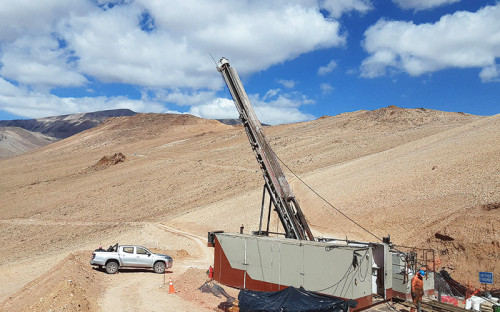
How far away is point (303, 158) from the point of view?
5512cm

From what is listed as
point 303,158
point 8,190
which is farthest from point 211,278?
point 8,190

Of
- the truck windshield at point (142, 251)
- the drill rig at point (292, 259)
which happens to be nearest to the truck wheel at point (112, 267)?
the truck windshield at point (142, 251)

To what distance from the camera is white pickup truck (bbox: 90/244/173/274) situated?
19500mm

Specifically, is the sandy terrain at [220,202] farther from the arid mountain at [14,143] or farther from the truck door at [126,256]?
the arid mountain at [14,143]

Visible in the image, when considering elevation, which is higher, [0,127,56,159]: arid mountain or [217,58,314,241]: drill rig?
[0,127,56,159]: arid mountain

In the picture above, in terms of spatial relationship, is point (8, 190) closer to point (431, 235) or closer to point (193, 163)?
point (193, 163)

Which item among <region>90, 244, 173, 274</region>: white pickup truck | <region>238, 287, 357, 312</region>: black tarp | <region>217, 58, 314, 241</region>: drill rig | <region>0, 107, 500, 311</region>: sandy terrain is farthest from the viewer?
<region>90, 244, 173, 274</region>: white pickup truck

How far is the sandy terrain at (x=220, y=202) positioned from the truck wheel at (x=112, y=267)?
1.84ft

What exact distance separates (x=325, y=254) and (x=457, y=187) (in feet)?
58.7

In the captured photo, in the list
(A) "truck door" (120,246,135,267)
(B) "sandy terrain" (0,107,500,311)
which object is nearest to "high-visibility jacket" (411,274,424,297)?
(B) "sandy terrain" (0,107,500,311)

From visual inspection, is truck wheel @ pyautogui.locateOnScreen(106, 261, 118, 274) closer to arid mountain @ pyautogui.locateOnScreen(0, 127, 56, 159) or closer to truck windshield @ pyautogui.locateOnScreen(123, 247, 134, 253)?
truck windshield @ pyautogui.locateOnScreen(123, 247, 134, 253)

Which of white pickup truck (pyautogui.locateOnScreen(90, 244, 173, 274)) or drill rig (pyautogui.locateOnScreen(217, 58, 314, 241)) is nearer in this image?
drill rig (pyautogui.locateOnScreen(217, 58, 314, 241))

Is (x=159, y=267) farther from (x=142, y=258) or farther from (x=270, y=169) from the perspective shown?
(x=270, y=169)

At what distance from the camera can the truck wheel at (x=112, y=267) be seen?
19.5 metres
